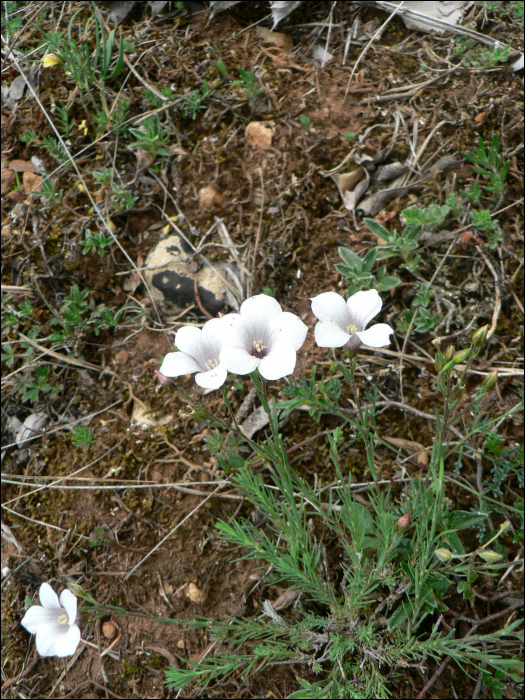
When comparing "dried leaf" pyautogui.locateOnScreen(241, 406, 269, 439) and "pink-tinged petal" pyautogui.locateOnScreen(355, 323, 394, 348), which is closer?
"pink-tinged petal" pyautogui.locateOnScreen(355, 323, 394, 348)

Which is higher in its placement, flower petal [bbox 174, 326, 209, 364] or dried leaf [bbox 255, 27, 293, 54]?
dried leaf [bbox 255, 27, 293, 54]

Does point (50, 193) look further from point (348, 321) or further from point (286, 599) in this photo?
point (286, 599)

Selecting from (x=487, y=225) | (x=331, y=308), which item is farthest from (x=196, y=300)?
(x=487, y=225)

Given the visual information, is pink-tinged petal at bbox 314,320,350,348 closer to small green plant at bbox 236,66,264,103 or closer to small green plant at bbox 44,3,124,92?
small green plant at bbox 236,66,264,103

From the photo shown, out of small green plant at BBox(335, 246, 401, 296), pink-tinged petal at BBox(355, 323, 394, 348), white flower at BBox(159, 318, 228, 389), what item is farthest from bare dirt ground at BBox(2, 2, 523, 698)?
pink-tinged petal at BBox(355, 323, 394, 348)

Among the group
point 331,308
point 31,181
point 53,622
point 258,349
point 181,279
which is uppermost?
point 331,308

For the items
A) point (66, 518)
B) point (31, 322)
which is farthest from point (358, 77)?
point (66, 518)

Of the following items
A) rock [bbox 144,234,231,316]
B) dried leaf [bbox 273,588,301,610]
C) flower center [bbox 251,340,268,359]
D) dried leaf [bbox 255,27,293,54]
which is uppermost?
dried leaf [bbox 255,27,293,54]
